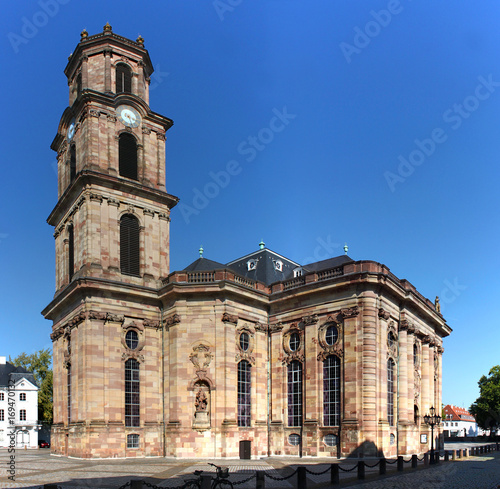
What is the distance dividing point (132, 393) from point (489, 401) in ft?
196

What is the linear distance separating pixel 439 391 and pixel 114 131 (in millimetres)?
33012

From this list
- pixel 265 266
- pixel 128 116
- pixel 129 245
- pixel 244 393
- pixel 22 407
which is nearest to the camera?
pixel 244 393

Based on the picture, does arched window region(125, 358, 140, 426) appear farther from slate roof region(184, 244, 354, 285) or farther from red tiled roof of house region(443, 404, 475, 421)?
red tiled roof of house region(443, 404, 475, 421)

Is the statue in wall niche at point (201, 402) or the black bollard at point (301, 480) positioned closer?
the black bollard at point (301, 480)

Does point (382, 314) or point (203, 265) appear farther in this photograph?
point (203, 265)

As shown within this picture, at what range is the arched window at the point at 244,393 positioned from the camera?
34562 mm

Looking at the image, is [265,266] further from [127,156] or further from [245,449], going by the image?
[245,449]

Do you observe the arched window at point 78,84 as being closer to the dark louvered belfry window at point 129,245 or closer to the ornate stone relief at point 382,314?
the dark louvered belfry window at point 129,245

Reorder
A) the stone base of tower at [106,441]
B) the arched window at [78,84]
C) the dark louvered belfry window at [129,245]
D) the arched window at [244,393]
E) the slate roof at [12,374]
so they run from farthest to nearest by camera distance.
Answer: the slate roof at [12,374]
the arched window at [78,84]
the dark louvered belfry window at [129,245]
the arched window at [244,393]
the stone base of tower at [106,441]

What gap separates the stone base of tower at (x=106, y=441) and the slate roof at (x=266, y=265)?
12.1 m

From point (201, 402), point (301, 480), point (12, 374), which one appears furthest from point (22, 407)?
point (301, 480)

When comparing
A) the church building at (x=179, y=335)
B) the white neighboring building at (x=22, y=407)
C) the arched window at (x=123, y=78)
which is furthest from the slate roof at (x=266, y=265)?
the white neighboring building at (x=22, y=407)

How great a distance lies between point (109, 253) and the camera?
3509 cm

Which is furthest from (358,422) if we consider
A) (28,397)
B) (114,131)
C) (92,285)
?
(28,397)
